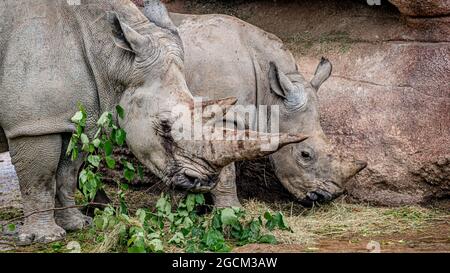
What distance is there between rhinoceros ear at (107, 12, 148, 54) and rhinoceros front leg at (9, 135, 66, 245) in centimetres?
82

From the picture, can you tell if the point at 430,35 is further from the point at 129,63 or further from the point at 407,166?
the point at 129,63

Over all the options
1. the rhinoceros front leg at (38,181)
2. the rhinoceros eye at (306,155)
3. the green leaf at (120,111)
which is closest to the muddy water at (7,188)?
the rhinoceros front leg at (38,181)

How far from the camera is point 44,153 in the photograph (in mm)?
8219

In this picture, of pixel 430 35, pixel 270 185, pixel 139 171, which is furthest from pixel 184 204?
pixel 430 35

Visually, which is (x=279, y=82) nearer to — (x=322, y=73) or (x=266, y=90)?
(x=266, y=90)

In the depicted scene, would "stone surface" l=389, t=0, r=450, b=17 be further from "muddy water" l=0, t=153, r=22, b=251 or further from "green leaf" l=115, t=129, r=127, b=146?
"muddy water" l=0, t=153, r=22, b=251

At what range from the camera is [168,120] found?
7.80 m

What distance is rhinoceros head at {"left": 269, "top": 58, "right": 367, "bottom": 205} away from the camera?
9.41m

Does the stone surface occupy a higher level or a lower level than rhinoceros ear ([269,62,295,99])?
higher

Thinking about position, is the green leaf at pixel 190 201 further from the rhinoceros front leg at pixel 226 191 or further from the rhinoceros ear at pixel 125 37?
the rhinoceros front leg at pixel 226 191

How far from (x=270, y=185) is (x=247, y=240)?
2020mm

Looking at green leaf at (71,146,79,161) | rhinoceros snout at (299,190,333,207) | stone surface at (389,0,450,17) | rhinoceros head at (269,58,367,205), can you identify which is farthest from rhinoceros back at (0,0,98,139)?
stone surface at (389,0,450,17)

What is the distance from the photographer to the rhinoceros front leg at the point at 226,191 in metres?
9.37
